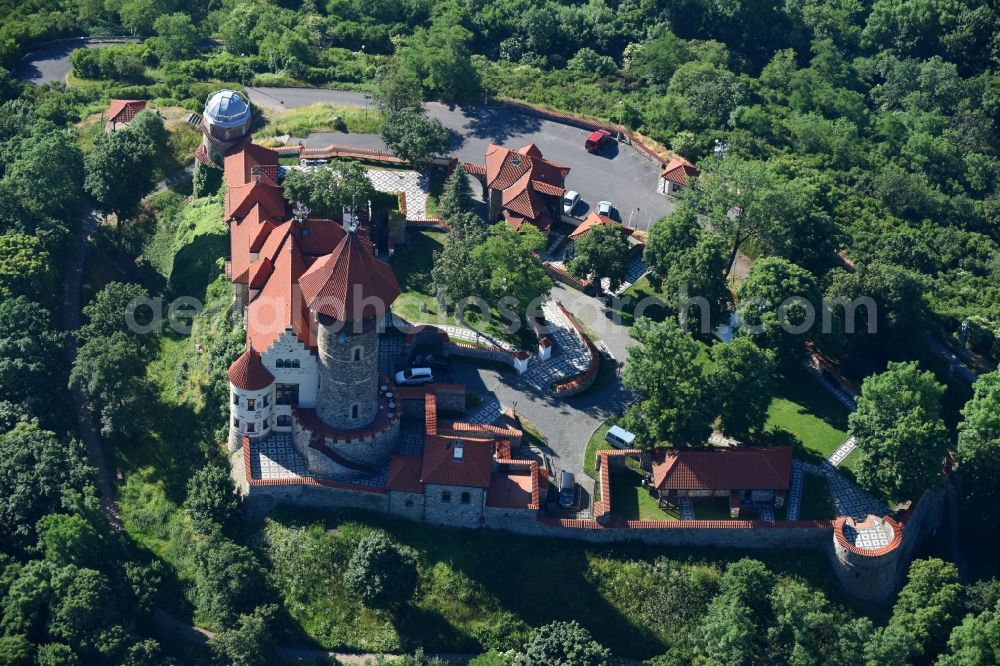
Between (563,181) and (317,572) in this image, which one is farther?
(563,181)

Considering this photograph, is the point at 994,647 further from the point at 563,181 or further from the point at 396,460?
the point at 563,181

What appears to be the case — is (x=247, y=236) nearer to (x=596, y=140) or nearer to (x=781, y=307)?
(x=596, y=140)

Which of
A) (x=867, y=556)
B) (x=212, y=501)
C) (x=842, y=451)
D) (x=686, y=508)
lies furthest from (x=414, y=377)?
(x=867, y=556)

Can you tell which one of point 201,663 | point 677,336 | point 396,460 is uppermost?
point 677,336

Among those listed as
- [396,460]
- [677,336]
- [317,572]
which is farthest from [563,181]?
[317,572]

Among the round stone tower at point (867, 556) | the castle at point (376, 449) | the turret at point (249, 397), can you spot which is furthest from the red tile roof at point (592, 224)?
the round stone tower at point (867, 556)
